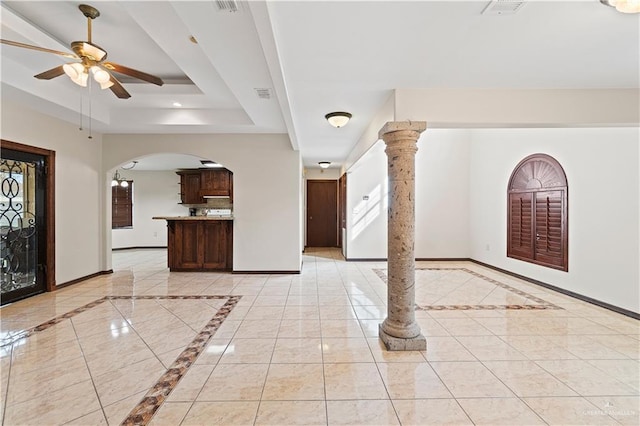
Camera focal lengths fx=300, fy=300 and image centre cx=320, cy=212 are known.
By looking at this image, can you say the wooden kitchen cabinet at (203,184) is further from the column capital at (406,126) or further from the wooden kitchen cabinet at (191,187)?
the column capital at (406,126)

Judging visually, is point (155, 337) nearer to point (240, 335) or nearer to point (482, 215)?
point (240, 335)

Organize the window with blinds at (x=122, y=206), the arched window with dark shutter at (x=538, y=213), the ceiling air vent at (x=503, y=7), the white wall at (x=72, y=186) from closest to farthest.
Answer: the ceiling air vent at (x=503, y=7), the white wall at (x=72, y=186), the arched window with dark shutter at (x=538, y=213), the window with blinds at (x=122, y=206)

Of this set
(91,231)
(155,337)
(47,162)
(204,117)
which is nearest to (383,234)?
(204,117)

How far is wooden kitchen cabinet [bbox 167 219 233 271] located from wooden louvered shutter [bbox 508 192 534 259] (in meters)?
5.46

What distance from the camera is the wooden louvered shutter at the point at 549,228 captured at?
467 centimetres

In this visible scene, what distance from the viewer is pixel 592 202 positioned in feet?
13.5

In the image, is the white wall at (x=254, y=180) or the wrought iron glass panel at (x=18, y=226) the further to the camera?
the white wall at (x=254, y=180)

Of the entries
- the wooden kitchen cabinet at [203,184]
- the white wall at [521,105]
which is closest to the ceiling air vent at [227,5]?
the white wall at [521,105]

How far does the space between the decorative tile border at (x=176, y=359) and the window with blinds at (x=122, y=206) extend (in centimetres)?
Answer: 620

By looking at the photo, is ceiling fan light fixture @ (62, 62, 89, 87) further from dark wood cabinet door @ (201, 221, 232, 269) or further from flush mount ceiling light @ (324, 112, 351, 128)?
dark wood cabinet door @ (201, 221, 232, 269)

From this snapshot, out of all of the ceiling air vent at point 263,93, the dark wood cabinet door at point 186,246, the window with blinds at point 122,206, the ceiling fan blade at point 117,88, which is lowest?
the dark wood cabinet door at point 186,246

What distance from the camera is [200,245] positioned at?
19.6 ft

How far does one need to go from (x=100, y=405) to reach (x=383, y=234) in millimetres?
6338

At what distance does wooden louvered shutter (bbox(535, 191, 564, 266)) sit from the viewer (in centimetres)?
467
